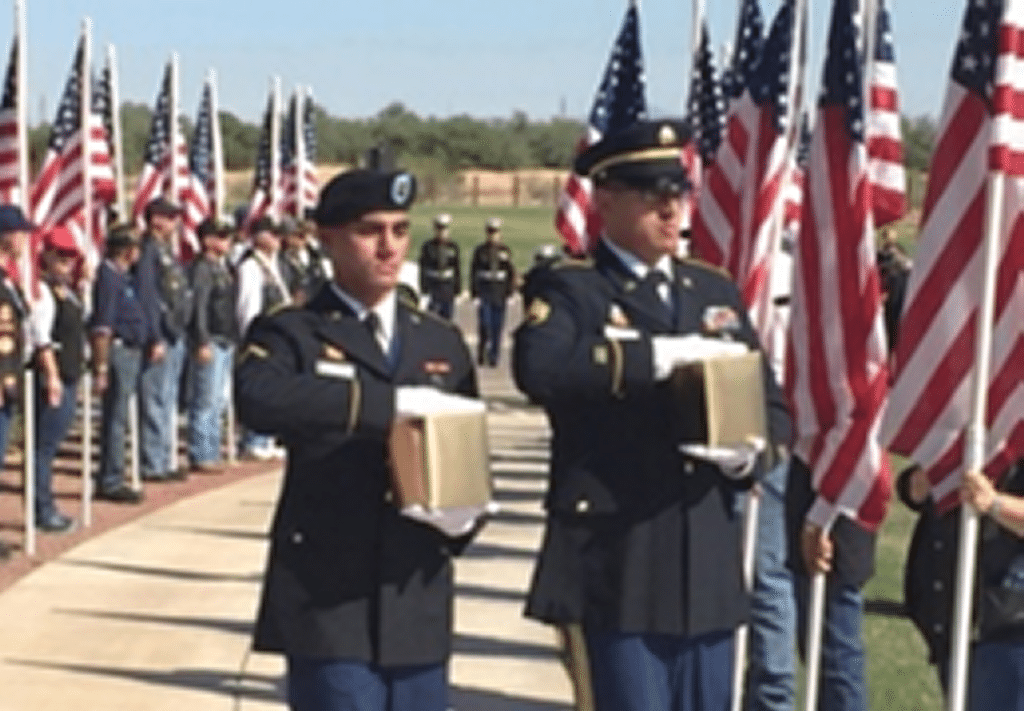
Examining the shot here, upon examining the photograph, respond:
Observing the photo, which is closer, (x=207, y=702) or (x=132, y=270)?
(x=207, y=702)

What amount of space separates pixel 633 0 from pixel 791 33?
3.23 m

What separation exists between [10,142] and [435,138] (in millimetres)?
75534

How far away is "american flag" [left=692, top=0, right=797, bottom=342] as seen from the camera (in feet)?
24.7

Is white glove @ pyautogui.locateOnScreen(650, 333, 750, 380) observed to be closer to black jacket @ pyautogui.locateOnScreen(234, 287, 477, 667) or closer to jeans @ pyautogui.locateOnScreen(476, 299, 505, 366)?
black jacket @ pyautogui.locateOnScreen(234, 287, 477, 667)

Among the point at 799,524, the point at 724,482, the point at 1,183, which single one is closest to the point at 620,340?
the point at 724,482

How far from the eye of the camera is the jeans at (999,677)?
4.80m

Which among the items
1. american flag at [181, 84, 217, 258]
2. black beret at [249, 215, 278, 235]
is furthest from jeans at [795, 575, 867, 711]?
american flag at [181, 84, 217, 258]

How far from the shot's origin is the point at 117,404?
13516mm

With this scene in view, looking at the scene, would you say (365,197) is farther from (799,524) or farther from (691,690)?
(799,524)

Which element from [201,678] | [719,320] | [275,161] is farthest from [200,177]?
[719,320]

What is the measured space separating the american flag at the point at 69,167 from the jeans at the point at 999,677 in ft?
30.3

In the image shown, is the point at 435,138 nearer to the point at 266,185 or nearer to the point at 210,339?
the point at 266,185

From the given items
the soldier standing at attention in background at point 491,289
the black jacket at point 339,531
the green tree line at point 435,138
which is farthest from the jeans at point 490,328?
the green tree line at point 435,138

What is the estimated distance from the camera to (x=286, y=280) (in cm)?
1705
